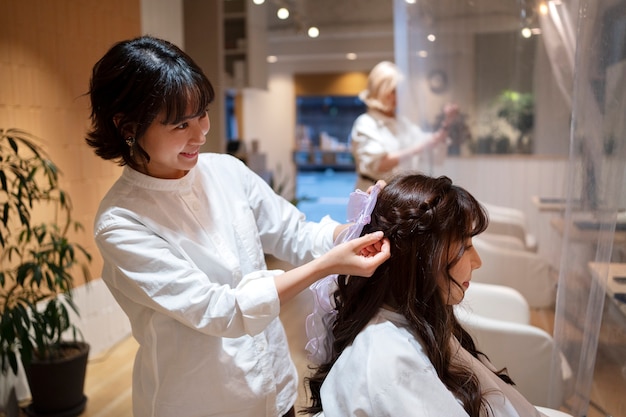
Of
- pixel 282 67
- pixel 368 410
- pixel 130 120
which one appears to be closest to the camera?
pixel 368 410

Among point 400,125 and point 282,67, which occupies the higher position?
point 282,67

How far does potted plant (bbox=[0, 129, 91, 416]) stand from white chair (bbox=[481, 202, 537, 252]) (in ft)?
6.42

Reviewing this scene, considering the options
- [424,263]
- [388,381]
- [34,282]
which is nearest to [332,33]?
[34,282]

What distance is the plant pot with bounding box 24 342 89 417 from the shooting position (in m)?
2.48

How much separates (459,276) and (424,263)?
3.4 inches

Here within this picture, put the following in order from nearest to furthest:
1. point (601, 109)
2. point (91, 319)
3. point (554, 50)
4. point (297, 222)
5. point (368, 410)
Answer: point (368, 410) → point (601, 109) → point (297, 222) → point (554, 50) → point (91, 319)

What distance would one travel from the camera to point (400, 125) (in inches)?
109

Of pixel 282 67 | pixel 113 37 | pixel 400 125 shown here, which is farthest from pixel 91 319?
pixel 282 67

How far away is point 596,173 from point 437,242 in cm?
55

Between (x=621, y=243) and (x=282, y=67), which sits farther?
(x=282, y=67)

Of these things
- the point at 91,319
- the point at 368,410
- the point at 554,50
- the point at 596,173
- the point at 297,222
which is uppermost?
the point at 554,50

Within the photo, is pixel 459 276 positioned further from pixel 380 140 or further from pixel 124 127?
pixel 380 140

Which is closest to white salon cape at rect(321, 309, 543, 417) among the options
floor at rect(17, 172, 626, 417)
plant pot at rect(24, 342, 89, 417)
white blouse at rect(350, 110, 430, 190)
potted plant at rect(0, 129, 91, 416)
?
floor at rect(17, 172, 626, 417)

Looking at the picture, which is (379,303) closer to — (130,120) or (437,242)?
(437,242)
